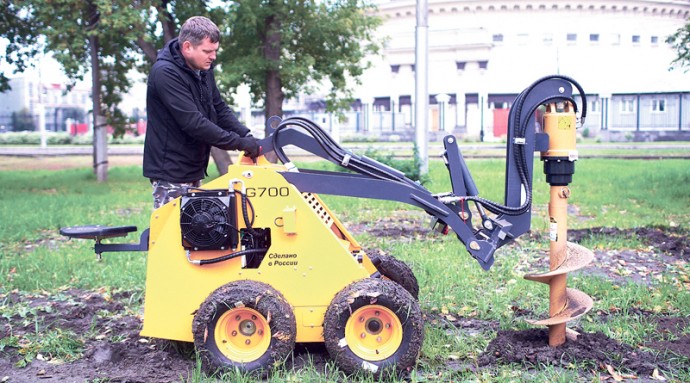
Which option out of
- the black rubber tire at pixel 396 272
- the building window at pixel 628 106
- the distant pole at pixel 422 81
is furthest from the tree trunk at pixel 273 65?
the building window at pixel 628 106

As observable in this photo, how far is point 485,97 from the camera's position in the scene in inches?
1993

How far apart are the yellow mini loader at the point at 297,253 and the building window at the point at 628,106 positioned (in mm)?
47324

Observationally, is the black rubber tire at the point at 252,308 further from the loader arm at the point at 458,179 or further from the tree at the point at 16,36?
the tree at the point at 16,36

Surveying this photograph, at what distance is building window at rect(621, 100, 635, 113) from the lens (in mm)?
47812

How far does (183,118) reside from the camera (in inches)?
174

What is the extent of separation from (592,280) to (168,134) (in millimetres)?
4107

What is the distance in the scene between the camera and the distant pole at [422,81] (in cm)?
1430

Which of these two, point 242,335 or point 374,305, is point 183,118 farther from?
point 374,305

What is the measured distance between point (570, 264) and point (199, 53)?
286cm

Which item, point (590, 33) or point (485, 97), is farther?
point (590, 33)

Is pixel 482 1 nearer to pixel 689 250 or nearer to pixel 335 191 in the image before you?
pixel 689 250

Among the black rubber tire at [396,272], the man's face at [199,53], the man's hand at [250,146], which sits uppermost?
the man's face at [199,53]

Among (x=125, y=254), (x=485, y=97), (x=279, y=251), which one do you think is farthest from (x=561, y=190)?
(x=485, y=97)

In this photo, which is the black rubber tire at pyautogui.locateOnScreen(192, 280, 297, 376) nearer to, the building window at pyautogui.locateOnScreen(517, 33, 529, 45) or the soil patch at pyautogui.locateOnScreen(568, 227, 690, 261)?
the soil patch at pyautogui.locateOnScreen(568, 227, 690, 261)
